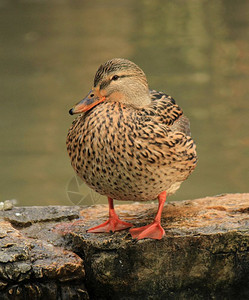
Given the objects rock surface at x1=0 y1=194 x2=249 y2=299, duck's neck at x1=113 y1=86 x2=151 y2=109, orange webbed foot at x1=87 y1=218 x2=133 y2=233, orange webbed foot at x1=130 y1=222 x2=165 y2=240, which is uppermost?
duck's neck at x1=113 y1=86 x2=151 y2=109

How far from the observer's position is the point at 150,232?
4562mm

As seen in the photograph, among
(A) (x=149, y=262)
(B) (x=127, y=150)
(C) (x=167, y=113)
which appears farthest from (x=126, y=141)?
(A) (x=149, y=262)

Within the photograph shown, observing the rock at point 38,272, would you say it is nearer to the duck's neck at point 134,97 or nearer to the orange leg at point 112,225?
the orange leg at point 112,225

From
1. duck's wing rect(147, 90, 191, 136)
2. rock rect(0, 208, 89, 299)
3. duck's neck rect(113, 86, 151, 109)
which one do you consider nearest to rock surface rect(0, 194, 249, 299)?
rock rect(0, 208, 89, 299)

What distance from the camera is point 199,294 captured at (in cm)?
459

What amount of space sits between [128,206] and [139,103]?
3.70 ft

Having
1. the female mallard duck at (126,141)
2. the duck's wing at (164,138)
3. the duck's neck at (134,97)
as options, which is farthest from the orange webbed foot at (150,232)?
the duck's neck at (134,97)

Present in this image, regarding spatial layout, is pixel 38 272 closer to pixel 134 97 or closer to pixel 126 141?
pixel 126 141

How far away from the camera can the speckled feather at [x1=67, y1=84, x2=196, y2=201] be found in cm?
437

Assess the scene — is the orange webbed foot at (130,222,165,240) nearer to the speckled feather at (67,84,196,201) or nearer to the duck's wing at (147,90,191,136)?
the speckled feather at (67,84,196,201)

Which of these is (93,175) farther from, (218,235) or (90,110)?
(218,235)

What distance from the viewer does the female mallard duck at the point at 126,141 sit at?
4.38 metres

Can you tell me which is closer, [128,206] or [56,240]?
[56,240]

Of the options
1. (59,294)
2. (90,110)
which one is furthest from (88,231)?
(90,110)
